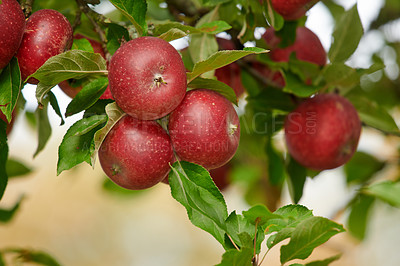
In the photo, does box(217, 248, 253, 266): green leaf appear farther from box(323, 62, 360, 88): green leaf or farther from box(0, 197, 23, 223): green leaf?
box(0, 197, 23, 223): green leaf

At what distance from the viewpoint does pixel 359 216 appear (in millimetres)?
1717

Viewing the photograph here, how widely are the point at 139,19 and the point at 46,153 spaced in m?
3.31

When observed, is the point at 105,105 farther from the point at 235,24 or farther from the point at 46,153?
the point at 46,153

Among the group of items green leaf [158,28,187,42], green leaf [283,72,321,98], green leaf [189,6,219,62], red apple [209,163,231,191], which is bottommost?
red apple [209,163,231,191]

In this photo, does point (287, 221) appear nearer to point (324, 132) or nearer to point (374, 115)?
point (324, 132)

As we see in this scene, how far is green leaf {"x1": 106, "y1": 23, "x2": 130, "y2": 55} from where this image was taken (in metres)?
0.85

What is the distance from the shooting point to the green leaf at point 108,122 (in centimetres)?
74

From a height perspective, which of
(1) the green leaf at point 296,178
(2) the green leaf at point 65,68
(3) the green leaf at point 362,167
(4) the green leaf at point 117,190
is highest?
(2) the green leaf at point 65,68

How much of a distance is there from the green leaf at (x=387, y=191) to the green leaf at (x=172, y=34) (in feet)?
1.86

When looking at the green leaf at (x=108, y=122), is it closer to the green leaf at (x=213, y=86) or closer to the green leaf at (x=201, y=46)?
the green leaf at (x=213, y=86)

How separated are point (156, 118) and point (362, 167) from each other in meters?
1.16

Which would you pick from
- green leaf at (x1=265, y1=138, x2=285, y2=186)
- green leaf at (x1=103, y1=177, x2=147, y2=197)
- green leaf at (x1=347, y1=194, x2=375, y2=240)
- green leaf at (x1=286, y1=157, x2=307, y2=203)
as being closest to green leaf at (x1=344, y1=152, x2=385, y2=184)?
green leaf at (x1=347, y1=194, x2=375, y2=240)

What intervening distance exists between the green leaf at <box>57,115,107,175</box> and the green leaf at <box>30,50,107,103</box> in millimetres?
73

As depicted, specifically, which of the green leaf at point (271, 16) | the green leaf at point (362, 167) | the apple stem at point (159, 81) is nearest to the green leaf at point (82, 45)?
the apple stem at point (159, 81)
